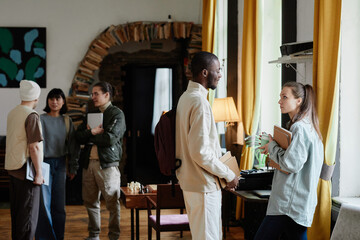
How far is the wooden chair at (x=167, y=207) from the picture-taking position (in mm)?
4047

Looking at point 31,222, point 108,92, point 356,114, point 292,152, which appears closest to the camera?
point 292,152

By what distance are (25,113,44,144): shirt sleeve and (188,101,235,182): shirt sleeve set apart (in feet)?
6.09

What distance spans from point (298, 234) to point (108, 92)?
2.69m

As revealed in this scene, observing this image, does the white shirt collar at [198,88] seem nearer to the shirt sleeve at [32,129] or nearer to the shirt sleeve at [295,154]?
the shirt sleeve at [295,154]

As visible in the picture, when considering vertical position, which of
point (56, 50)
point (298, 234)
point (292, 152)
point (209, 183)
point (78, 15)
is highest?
point (78, 15)

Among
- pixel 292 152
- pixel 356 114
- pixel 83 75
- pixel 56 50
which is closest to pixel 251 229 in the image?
pixel 356 114

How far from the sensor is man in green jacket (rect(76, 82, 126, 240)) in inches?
196

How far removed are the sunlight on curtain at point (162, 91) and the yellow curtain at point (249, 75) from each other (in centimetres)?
362

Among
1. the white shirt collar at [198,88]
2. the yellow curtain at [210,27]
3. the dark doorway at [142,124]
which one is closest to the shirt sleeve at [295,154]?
the white shirt collar at [198,88]

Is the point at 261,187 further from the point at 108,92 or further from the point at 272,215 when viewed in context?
the point at 108,92

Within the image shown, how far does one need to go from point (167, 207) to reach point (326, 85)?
5.39 ft

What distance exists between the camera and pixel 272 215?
3102mm

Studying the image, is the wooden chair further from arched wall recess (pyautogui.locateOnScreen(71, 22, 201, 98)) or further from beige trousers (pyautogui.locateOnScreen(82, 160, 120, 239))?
arched wall recess (pyautogui.locateOnScreen(71, 22, 201, 98))

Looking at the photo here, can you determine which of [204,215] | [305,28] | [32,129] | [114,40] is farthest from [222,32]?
[204,215]
